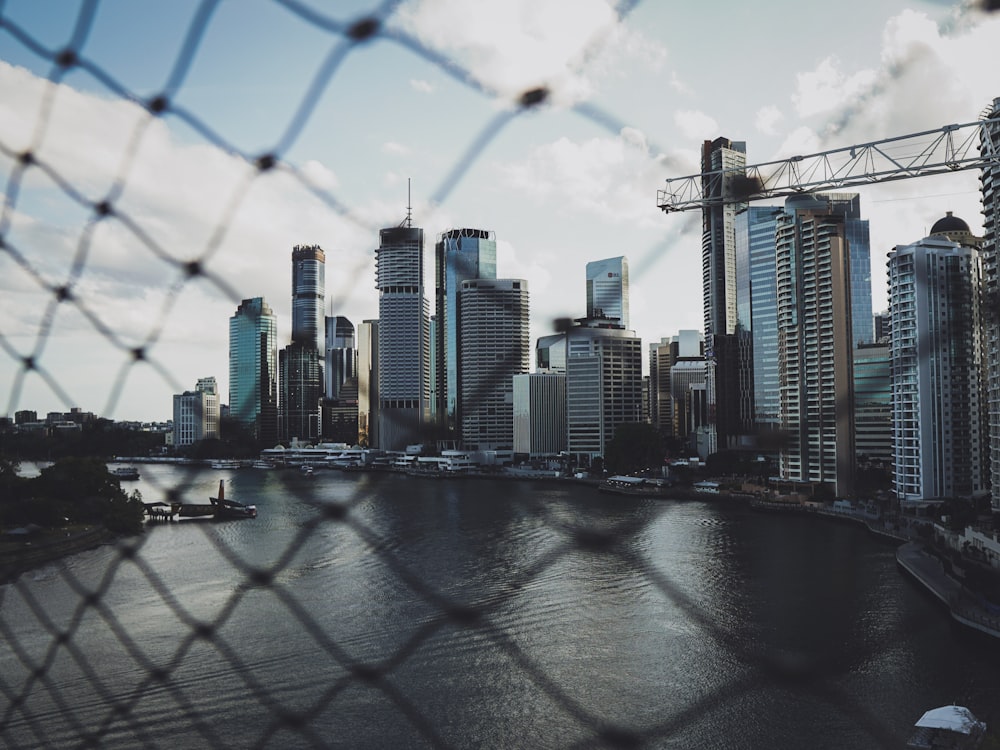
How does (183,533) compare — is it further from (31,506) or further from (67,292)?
(67,292)

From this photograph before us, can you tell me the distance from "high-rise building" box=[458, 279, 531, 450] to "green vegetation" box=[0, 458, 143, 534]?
16.4 feet

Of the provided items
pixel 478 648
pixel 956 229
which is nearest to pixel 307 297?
pixel 478 648

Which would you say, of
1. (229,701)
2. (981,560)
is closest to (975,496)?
(981,560)

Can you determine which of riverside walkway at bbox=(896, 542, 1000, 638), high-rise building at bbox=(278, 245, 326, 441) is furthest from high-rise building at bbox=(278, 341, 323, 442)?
riverside walkway at bbox=(896, 542, 1000, 638)

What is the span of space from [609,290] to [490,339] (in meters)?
1.02

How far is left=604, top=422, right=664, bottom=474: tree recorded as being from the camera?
13672 mm

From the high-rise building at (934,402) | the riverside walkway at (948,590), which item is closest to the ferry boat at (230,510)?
the riverside walkway at (948,590)

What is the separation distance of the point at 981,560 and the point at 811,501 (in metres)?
3.70

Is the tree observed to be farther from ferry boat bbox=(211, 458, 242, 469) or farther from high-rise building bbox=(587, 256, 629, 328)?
high-rise building bbox=(587, 256, 629, 328)

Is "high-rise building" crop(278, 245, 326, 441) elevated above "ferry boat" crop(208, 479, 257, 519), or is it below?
above

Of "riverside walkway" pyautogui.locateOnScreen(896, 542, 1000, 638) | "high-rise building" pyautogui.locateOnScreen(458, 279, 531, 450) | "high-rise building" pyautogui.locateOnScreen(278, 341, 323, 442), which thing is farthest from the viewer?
"riverside walkway" pyautogui.locateOnScreen(896, 542, 1000, 638)

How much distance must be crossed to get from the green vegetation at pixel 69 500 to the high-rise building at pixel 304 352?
314cm

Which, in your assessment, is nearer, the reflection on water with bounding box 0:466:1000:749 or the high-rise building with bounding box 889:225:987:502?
the reflection on water with bounding box 0:466:1000:749

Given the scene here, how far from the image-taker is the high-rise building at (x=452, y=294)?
128cm
